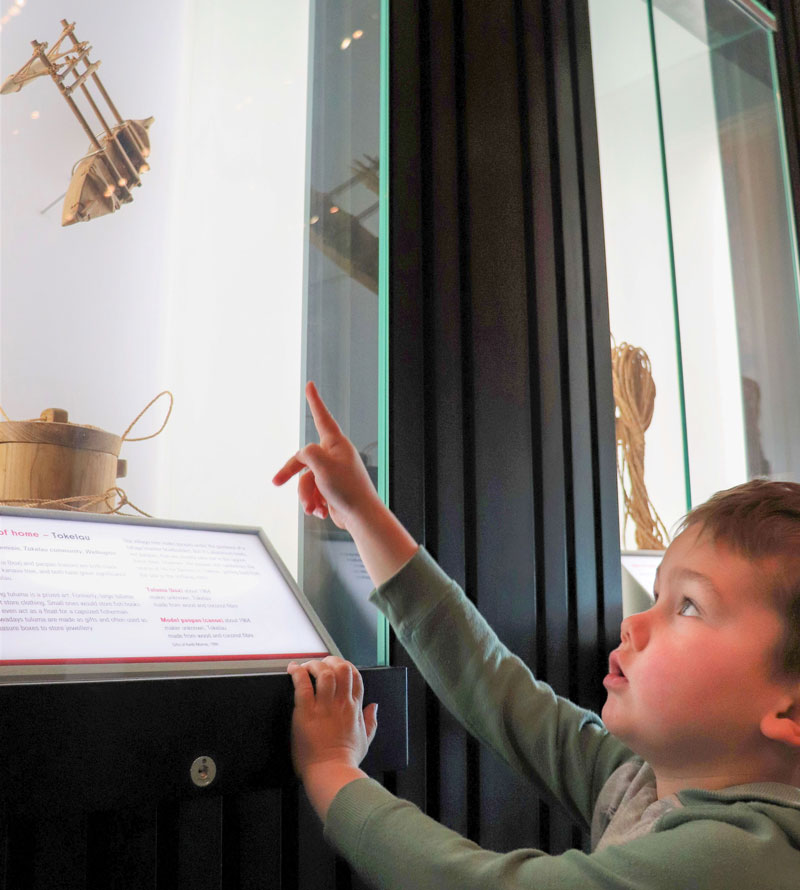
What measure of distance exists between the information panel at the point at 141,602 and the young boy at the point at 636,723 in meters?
0.06

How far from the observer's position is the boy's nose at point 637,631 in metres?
0.67

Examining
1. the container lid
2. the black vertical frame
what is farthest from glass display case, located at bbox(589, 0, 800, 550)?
the container lid

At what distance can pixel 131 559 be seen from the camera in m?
0.69

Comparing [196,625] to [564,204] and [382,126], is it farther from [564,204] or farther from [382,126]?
[564,204]

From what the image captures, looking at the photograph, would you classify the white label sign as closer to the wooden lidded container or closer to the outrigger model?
the wooden lidded container

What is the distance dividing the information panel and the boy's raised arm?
0.07 meters

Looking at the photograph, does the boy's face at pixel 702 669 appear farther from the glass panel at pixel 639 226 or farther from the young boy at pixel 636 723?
the glass panel at pixel 639 226

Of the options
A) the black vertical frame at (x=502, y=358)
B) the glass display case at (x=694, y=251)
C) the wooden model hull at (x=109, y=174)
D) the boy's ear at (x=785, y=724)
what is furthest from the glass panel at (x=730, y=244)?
the wooden model hull at (x=109, y=174)

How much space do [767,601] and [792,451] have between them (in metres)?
1.27

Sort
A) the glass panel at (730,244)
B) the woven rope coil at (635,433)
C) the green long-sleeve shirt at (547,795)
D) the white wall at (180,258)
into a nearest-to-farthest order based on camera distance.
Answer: the green long-sleeve shirt at (547,795), the white wall at (180,258), the woven rope coil at (635,433), the glass panel at (730,244)

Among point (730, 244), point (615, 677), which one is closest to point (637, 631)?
point (615, 677)

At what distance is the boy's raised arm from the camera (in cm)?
79

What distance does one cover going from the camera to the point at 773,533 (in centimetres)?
66

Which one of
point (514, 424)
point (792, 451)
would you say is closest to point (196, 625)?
point (514, 424)
